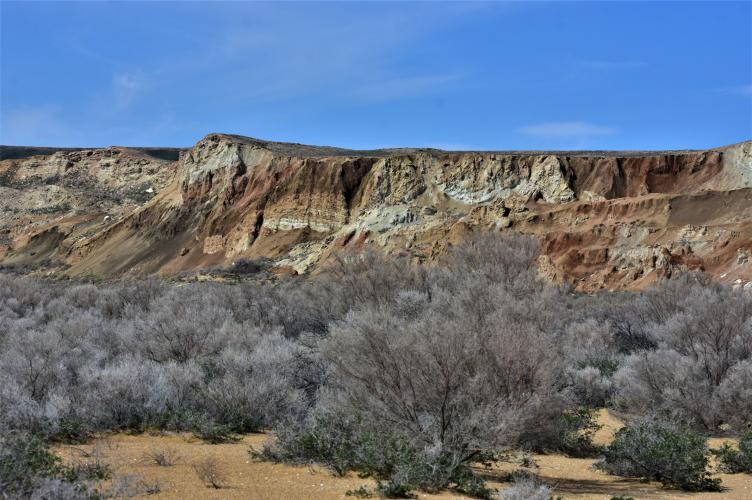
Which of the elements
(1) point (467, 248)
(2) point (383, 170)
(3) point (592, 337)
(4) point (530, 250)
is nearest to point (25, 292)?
(1) point (467, 248)

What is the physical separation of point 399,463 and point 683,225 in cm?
4091

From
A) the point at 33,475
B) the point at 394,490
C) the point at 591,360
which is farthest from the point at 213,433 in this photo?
the point at 591,360

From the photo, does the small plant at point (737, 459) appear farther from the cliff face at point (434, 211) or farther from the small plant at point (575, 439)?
the cliff face at point (434, 211)

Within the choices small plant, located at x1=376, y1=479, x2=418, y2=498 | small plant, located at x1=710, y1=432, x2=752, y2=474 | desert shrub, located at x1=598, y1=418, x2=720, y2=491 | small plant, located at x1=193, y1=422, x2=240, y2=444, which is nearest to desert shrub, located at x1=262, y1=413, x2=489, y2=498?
small plant, located at x1=376, y1=479, x2=418, y2=498

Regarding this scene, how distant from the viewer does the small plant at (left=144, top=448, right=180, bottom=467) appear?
7930 mm

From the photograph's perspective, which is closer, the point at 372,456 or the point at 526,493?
the point at 526,493

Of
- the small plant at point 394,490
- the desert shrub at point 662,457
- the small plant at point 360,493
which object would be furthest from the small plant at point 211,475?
the desert shrub at point 662,457

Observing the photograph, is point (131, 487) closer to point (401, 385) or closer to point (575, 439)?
point (401, 385)

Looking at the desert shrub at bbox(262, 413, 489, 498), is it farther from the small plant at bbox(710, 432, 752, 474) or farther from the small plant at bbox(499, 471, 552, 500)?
the small plant at bbox(710, 432, 752, 474)

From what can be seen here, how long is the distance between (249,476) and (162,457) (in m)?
1.04

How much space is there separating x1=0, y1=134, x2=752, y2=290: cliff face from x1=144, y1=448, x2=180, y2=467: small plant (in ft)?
113

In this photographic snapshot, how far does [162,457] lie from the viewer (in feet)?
25.9

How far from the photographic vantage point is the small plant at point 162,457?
7.93 meters

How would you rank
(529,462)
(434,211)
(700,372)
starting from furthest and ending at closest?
(434,211), (700,372), (529,462)
